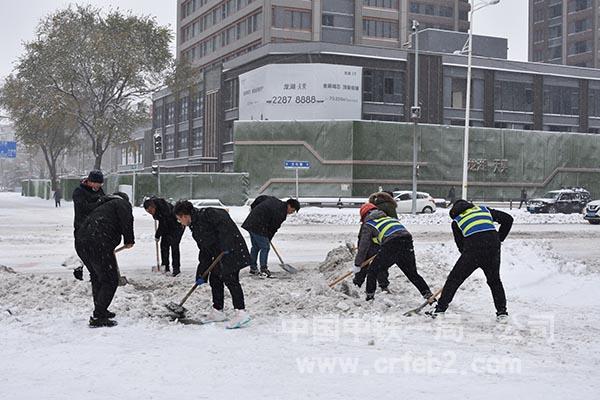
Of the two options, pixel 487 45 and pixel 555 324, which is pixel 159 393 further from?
pixel 487 45

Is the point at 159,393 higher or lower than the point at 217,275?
lower

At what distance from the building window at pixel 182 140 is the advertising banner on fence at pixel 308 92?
19.7 metres

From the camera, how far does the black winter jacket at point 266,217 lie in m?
10.9

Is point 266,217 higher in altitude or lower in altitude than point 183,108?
lower

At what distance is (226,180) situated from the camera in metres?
41.2

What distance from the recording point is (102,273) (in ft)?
23.1

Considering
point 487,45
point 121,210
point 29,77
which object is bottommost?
point 121,210

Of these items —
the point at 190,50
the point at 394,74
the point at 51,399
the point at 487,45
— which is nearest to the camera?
the point at 51,399

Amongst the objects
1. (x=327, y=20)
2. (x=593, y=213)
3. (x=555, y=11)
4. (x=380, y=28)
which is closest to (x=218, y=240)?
(x=593, y=213)

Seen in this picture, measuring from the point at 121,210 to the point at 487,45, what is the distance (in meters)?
61.3

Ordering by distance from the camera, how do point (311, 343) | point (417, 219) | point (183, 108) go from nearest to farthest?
A: point (311, 343) < point (417, 219) < point (183, 108)

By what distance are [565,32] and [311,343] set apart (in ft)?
345

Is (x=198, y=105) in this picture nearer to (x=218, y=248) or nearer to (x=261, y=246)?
(x=261, y=246)

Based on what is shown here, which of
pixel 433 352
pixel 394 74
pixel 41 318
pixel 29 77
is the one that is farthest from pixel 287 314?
pixel 394 74
